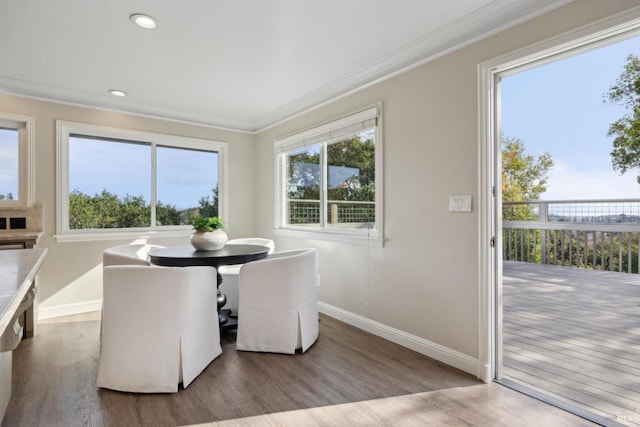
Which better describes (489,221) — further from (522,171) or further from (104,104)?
(104,104)

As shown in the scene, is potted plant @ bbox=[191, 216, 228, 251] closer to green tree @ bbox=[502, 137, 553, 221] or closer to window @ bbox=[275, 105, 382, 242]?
window @ bbox=[275, 105, 382, 242]

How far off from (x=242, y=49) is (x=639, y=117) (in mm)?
2818

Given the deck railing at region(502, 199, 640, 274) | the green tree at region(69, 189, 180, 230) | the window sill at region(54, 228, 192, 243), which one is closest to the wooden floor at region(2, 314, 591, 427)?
the window sill at region(54, 228, 192, 243)

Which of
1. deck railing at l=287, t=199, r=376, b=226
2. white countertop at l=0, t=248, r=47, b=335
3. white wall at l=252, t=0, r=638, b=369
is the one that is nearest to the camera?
white countertop at l=0, t=248, r=47, b=335

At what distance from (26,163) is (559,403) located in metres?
5.00

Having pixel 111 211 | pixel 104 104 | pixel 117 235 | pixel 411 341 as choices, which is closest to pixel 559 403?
pixel 411 341

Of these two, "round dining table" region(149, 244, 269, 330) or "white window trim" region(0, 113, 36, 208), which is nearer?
"round dining table" region(149, 244, 269, 330)

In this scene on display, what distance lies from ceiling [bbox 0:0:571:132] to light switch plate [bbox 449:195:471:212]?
1.09m

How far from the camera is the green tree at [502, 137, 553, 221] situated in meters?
2.93

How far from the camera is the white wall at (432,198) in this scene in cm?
240

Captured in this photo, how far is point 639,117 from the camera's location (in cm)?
226

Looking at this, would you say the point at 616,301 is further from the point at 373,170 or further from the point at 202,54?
the point at 202,54

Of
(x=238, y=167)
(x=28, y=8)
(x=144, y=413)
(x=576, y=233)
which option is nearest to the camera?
(x=144, y=413)

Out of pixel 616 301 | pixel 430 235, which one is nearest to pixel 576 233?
pixel 616 301
